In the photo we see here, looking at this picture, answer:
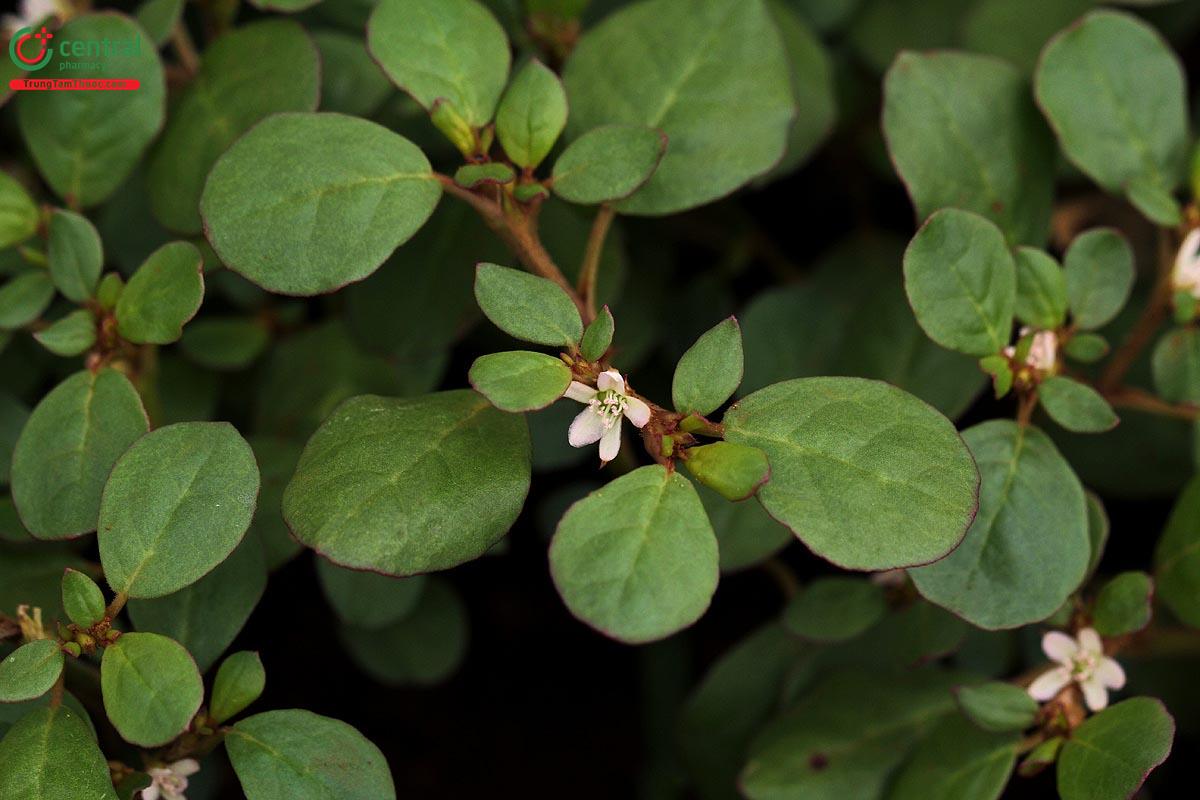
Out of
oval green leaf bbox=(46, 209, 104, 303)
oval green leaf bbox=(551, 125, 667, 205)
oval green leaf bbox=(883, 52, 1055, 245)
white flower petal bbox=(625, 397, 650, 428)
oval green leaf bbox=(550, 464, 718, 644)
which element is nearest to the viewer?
oval green leaf bbox=(550, 464, 718, 644)

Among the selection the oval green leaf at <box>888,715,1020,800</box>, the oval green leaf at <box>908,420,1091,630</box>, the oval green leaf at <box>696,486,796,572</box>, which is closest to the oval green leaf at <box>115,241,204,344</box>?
the oval green leaf at <box>696,486,796,572</box>

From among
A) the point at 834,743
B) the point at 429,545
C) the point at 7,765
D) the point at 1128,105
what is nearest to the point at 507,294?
the point at 429,545

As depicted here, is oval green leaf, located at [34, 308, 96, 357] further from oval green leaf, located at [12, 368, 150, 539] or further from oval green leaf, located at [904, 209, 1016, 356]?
oval green leaf, located at [904, 209, 1016, 356]

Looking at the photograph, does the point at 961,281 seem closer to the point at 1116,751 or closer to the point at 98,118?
the point at 1116,751

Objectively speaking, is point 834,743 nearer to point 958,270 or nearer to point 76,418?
point 958,270

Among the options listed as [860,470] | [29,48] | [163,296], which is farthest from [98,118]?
[860,470]
